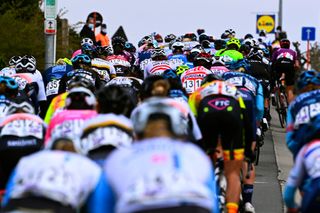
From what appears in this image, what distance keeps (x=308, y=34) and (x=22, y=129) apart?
97.2ft

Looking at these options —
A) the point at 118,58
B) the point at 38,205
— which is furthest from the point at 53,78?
the point at 38,205

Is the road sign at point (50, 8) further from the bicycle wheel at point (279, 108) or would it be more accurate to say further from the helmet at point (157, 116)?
the helmet at point (157, 116)

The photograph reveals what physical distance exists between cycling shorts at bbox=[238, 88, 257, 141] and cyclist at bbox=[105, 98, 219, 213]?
519 cm

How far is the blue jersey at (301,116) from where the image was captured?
9.68 metres

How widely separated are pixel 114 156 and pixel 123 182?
29 cm

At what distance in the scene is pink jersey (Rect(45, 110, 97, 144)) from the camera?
927 cm

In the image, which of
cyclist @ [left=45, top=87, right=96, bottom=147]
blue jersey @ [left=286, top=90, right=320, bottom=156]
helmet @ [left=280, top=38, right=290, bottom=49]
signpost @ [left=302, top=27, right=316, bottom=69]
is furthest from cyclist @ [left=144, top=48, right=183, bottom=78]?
signpost @ [left=302, top=27, right=316, bottom=69]

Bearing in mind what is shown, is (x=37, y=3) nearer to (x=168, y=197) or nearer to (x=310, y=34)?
(x=310, y=34)

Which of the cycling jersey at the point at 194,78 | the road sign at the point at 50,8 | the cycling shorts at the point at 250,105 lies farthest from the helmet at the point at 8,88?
the road sign at the point at 50,8

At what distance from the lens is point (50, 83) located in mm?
15805

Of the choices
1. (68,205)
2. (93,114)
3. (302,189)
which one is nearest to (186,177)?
(68,205)

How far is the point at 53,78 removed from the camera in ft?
52.7

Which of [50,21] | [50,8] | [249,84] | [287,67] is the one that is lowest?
[249,84]

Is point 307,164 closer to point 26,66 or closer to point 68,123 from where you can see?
point 68,123
